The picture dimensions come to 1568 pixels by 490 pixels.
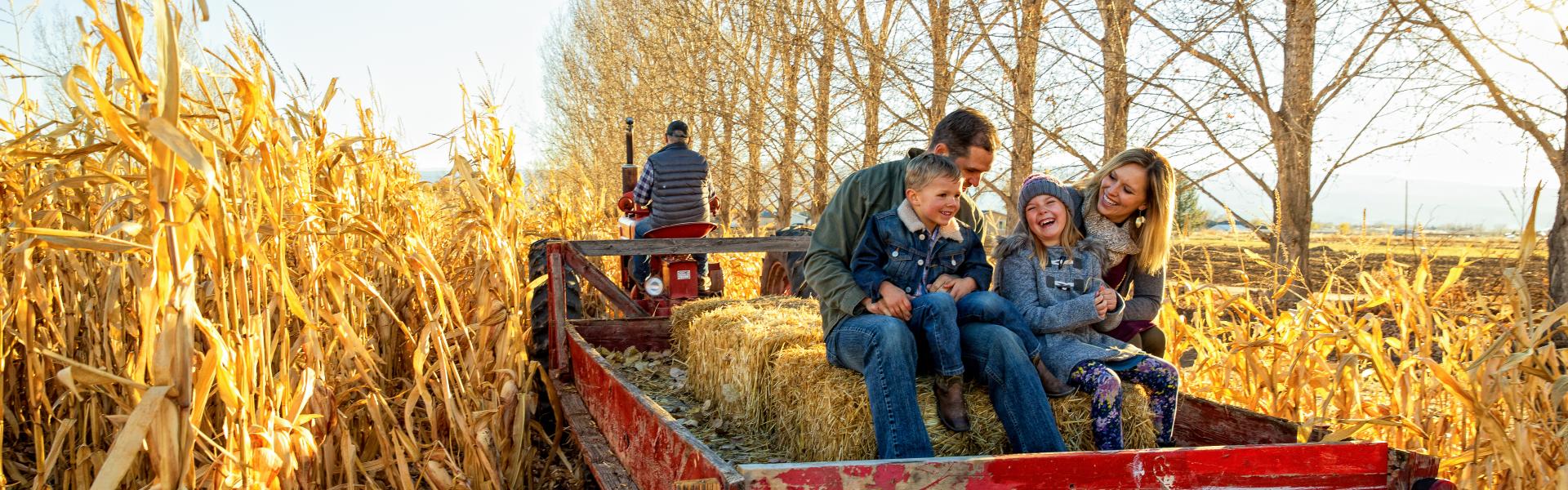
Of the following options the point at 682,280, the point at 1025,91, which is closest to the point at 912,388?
the point at 682,280

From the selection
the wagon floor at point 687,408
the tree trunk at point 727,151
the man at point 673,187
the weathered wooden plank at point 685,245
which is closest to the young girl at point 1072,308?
the wagon floor at point 687,408

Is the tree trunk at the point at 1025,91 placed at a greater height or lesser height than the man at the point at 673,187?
greater

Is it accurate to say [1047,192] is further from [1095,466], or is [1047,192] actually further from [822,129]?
[822,129]

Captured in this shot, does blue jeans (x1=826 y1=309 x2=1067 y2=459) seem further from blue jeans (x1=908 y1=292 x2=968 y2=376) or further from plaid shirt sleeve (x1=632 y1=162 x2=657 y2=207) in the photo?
plaid shirt sleeve (x1=632 y1=162 x2=657 y2=207)

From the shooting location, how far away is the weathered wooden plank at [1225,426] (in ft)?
9.53

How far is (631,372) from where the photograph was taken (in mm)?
4973

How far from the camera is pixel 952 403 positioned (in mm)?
2936

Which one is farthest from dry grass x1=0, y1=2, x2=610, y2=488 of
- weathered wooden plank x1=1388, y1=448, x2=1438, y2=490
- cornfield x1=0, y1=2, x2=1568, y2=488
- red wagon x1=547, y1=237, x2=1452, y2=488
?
weathered wooden plank x1=1388, y1=448, x2=1438, y2=490

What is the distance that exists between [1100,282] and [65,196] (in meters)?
4.05

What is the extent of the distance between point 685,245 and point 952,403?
2.68m

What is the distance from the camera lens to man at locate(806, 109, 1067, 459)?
278cm

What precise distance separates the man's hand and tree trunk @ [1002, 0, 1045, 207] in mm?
3332

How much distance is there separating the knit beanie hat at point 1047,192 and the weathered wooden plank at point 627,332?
8.83ft

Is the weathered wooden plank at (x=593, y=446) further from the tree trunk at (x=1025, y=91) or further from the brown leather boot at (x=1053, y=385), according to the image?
the tree trunk at (x=1025, y=91)
